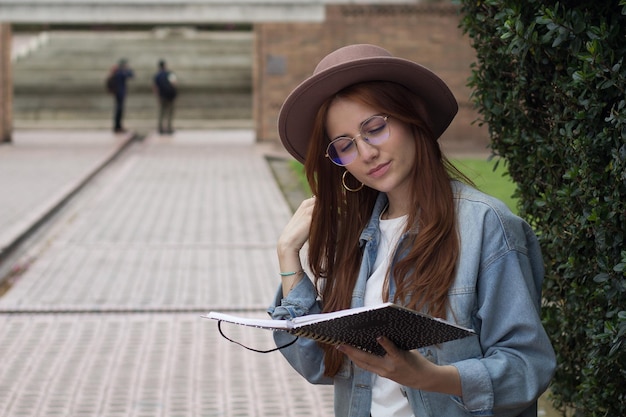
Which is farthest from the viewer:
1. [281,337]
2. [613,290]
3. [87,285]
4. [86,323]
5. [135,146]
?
[135,146]

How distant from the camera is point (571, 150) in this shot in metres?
3.38

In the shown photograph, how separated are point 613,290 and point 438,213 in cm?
84

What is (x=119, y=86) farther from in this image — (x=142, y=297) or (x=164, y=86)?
(x=142, y=297)

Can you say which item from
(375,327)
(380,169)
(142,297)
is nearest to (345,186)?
(380,169)

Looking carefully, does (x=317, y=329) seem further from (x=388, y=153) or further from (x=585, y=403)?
(x=585, y=403)

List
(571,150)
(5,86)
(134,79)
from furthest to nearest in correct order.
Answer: (134,79)
(5,86)
(571,150)

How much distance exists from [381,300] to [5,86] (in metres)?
24.7

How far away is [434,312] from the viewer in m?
2.46

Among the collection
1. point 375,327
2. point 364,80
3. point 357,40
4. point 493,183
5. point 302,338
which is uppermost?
point 364,80

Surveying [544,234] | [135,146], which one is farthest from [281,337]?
[135,146]

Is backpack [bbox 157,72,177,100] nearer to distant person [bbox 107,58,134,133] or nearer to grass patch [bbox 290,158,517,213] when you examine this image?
distant person [bbox 107,58,134,133]

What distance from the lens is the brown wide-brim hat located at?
8.23 ft

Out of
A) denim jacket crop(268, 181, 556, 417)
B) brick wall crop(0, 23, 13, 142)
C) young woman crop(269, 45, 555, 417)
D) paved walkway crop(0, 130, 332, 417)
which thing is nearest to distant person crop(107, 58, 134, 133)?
brick wall crop(0, 23, 13, 142)

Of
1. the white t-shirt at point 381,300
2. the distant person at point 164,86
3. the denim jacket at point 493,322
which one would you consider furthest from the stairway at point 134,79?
the denim jacket at point 493,322
